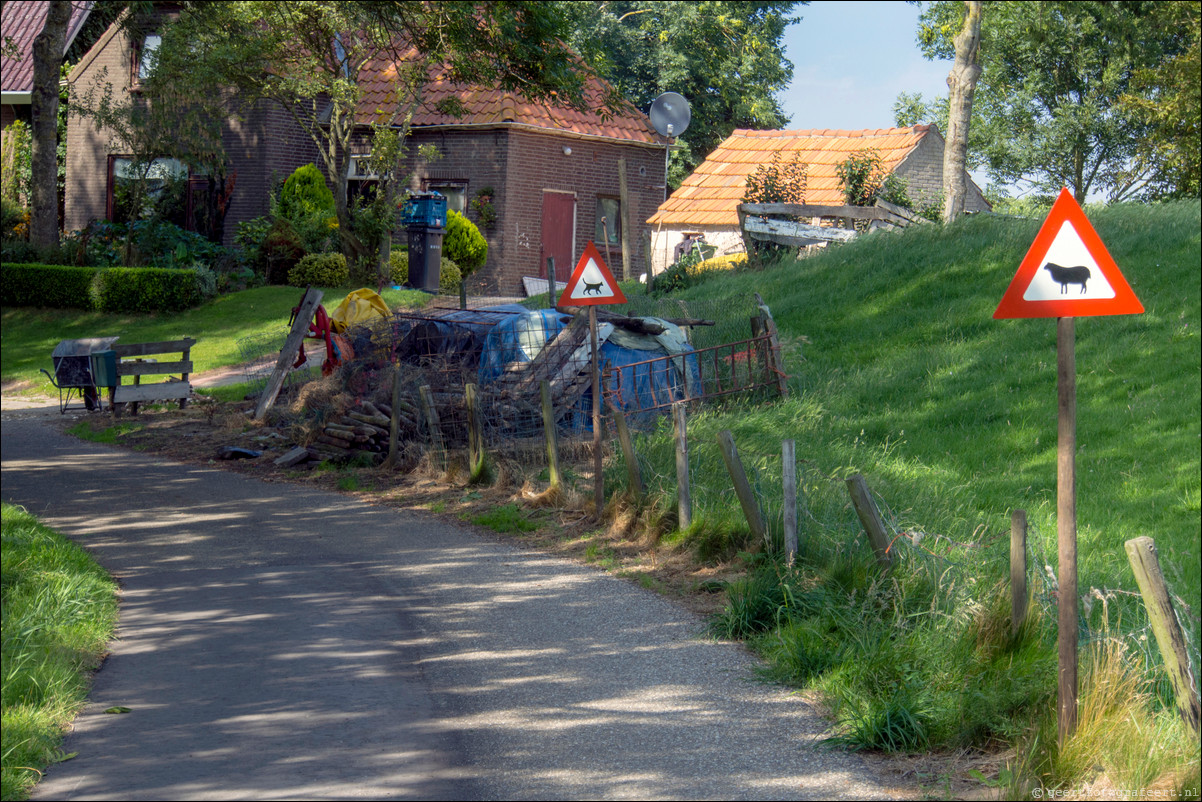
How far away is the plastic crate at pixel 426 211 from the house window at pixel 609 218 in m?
7.61

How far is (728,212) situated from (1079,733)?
2634 cm

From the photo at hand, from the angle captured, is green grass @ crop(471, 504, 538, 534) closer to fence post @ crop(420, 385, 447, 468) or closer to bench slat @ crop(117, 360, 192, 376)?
fence post @ crop(420, 385, 447, 468)

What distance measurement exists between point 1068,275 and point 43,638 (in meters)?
5.43

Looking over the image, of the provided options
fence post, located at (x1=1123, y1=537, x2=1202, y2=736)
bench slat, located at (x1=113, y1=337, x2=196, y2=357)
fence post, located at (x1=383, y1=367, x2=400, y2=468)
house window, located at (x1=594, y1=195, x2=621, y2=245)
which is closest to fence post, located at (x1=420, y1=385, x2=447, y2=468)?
fence post, located at (x1=383, y1=367, x2=400, y2=468)

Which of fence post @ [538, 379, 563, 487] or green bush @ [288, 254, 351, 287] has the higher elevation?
green bush @ [288, 254, 351, 287]

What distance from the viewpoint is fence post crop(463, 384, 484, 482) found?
10.7 m

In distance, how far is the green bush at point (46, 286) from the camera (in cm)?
2467

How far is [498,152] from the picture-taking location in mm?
27438

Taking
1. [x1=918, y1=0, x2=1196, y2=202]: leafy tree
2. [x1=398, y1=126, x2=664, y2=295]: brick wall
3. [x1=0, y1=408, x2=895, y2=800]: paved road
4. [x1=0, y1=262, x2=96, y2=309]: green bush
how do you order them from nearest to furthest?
[x1=0, y1=408, x2=895, y2=800]: paved road, [x1=0, y1=262, x2=96, y2=309]: green bush, [x1=398, y1=126, x2=664, y2=295]: brick wall, [x1=918, y1=0, x2=1196, y2=202]: leafy tree

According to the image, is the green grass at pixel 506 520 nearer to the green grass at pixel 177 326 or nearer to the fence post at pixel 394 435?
the fence post at pixel 394 435

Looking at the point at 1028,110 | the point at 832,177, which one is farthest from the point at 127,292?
the point at 1028,110

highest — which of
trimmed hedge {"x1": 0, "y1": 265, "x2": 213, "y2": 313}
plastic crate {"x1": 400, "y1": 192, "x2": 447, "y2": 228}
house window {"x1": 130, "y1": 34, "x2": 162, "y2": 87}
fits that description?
house window {"x1": 130, "y1": 34, "x2": 162, "y2": 87}

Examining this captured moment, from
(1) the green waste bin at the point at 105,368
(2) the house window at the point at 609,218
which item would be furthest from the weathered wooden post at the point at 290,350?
(2) the house window at the point at 609,218

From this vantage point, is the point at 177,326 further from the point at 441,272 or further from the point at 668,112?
the point at 668,112
